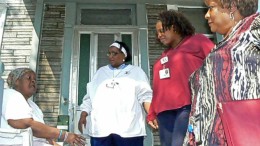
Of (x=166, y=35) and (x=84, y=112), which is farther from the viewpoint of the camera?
(x=84, y=112)

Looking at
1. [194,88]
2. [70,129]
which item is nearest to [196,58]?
[194,88]

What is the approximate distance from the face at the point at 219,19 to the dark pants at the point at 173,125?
0.64 m

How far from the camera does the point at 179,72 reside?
264cm

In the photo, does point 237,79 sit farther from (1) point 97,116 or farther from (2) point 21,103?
(1) point 97,116

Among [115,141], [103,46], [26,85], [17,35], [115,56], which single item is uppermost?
[17,35]

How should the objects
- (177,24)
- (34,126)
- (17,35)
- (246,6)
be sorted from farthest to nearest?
(17,35), (177,24), (34,126), (246,6)

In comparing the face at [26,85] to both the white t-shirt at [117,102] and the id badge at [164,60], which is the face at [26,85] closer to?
the white t-shirt at [117,102]

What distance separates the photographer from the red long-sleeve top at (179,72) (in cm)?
255

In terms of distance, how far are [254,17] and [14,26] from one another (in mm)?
3849

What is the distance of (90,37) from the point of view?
5.05 metres

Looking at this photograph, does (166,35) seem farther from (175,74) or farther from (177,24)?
(175,74)

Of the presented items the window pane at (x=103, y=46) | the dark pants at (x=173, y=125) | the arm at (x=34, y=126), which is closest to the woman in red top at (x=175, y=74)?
the dark pants at (x=173, y=125)

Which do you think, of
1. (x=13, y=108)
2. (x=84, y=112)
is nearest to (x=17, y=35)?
(x=84, y=112)

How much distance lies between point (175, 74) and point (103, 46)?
2.51 metres
